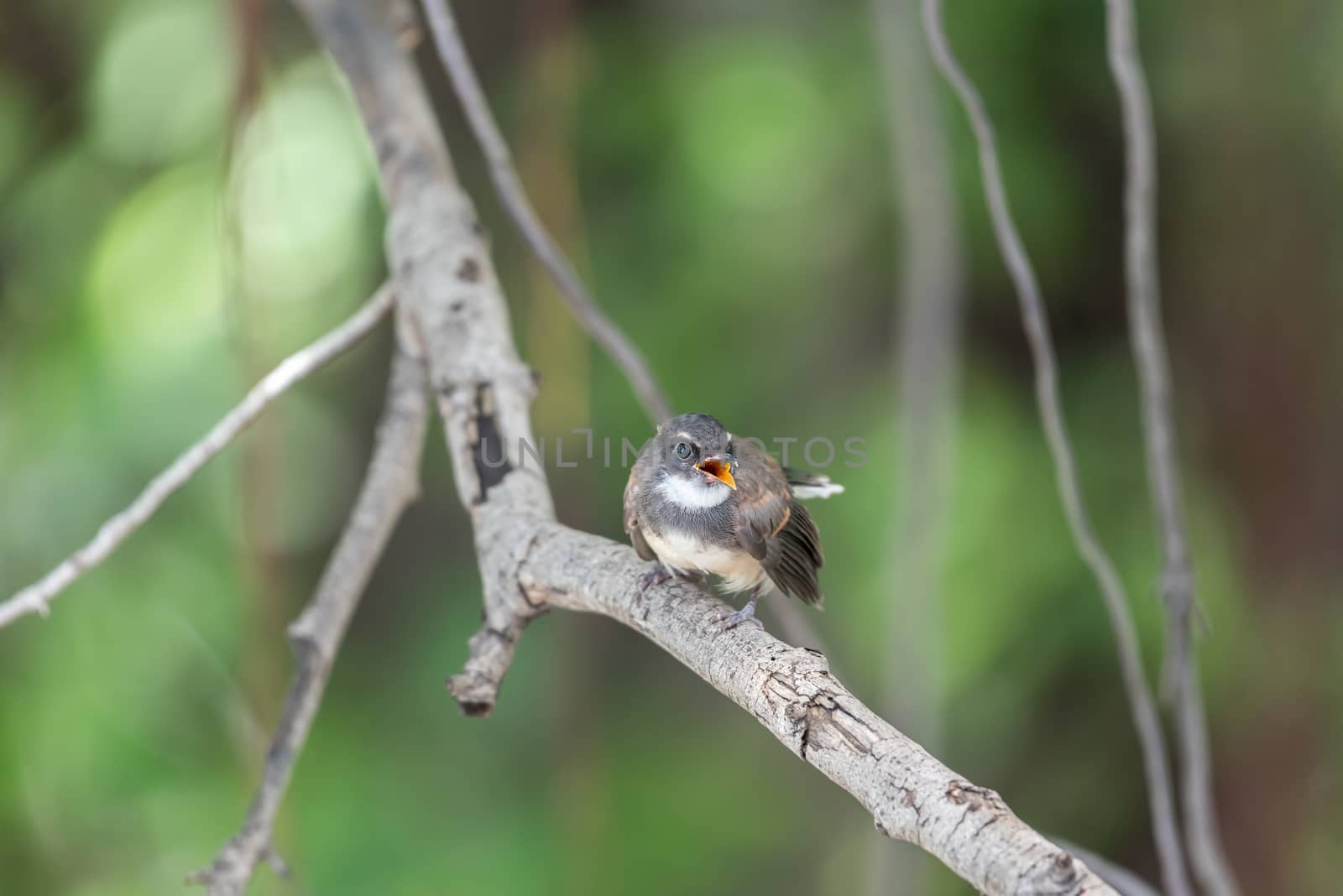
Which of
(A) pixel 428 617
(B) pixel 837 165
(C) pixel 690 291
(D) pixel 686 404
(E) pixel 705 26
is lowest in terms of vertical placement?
(A) pixel 428 617

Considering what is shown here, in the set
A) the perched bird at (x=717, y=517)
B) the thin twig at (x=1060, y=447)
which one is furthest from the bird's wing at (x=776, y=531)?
the thin twig at (x=1060, y=447)

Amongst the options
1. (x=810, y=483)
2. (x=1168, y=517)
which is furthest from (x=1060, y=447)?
(x=810, y=483)

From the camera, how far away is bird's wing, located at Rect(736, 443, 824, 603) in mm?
1831

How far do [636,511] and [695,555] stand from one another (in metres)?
0.16

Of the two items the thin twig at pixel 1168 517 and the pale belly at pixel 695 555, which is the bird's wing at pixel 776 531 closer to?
the pale belly at pixel 695 555

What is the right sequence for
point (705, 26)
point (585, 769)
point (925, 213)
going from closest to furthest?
point (925, 213) < point (585, 769) < point (705, 26)

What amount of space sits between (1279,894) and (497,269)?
319 centimetres

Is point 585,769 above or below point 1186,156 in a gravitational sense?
Result: below

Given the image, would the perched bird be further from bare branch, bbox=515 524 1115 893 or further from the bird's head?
bare branch, bbox=515 524 1115 893

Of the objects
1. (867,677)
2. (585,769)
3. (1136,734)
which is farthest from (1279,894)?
(585,769)

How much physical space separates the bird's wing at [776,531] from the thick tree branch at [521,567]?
0.64ft

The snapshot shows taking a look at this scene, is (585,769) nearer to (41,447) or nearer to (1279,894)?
(41,447)

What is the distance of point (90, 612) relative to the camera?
3506 millimetres

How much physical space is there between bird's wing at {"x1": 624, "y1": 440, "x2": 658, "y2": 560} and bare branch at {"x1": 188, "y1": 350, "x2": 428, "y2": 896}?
435mm
